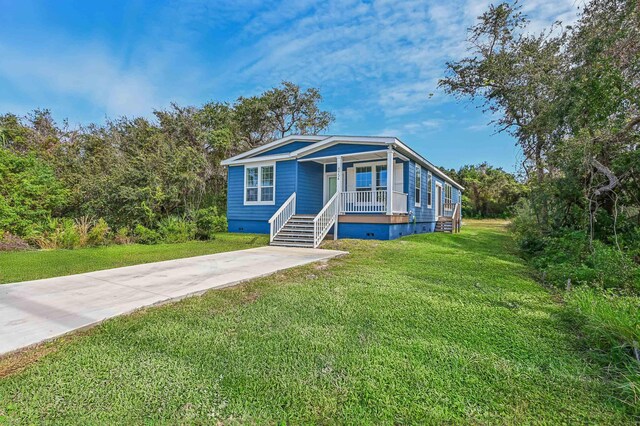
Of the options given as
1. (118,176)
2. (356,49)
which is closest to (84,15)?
(118,176)

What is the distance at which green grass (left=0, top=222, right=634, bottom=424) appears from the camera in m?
1.81

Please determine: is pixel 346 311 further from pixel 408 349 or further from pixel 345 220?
pixel 345 220

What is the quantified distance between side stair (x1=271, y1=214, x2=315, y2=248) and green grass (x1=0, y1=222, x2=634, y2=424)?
18.7 feet

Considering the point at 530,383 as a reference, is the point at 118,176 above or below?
above

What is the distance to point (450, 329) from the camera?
9.81 ft

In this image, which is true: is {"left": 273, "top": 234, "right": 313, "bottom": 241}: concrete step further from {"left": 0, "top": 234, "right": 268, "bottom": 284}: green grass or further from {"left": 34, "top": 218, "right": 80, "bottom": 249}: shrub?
{"left": 34, "top": 218, "right": 80, "bottom": 249}: shrub

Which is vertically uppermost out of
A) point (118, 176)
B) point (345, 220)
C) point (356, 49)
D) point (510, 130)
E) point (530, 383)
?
point (356, 49)

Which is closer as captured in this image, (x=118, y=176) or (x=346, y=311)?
(x=346, y=311)

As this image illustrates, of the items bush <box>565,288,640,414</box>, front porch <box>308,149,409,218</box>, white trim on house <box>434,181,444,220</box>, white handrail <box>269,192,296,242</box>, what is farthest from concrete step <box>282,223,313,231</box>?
white trim on house <box>434,181,444,220</box>

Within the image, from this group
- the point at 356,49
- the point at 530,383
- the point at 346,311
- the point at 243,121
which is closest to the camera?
the point at 530,383

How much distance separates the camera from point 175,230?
1058 cm

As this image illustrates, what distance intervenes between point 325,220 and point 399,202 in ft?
10.1

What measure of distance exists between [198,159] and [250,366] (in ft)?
40.9

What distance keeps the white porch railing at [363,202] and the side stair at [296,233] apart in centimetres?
148
